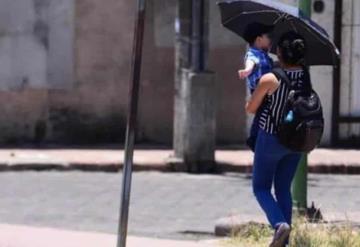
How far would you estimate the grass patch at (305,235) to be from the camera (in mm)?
7422

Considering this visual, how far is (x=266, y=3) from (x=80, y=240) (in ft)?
7.69

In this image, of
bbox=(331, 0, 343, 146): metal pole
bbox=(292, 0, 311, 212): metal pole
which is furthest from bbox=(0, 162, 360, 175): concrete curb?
bbox=(292, 0, 311, 212): metal pole

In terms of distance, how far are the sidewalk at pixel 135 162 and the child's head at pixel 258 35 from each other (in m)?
5.53

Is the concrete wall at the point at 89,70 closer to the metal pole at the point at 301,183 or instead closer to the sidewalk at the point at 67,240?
the metal pole at the point at 301,183

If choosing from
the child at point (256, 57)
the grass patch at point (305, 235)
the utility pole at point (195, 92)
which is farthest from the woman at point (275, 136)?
the utility pole at point (195, 92)

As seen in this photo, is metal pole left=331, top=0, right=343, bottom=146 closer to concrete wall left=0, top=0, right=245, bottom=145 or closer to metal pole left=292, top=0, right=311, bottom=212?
concrete wall left=0, top=0, right=245, bottom=145

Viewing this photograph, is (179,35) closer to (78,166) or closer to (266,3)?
(78,166)

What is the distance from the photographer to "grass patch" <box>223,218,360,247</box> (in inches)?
292

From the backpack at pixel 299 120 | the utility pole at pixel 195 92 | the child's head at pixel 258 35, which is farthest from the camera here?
the utility pole at pixel 195 92

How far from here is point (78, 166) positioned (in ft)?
41.4

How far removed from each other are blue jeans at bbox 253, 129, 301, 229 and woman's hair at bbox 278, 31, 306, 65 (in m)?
0.54

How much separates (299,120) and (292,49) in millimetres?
528

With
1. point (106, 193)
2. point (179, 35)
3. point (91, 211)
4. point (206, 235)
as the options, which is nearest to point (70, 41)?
point (179, 35)

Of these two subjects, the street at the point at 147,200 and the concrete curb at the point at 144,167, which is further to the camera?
the concrete curb at the point at 144,167
